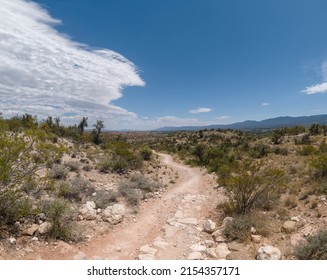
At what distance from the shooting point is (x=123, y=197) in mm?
10867

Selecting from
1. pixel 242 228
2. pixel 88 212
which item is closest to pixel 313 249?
pixel 242 228

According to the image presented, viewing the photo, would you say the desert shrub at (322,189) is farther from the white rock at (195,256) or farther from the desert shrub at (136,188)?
the desert shrub at (136,188)

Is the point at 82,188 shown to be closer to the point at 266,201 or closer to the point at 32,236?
the point at 32,236

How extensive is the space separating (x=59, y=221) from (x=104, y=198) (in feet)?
9.70

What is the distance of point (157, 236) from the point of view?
Result: 7.88 m

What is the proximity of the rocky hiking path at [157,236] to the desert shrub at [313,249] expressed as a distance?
176cm

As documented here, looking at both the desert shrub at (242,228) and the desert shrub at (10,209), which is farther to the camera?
the desert shrub at (242,228)

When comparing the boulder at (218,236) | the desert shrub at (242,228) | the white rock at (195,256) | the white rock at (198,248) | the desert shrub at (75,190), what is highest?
the desert shrub at (75,190)

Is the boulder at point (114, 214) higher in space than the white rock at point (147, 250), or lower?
higher

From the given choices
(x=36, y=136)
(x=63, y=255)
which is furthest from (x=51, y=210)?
(x=36, y=136)

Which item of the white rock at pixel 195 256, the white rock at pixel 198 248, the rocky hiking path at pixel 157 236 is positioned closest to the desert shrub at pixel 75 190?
the rocky hiking path at pixel 157 236

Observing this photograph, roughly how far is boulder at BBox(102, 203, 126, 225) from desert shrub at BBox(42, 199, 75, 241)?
3.98ft

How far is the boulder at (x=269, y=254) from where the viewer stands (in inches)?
225

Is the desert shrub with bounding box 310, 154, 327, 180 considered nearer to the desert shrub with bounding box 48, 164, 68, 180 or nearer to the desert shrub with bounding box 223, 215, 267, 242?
the desert shrub with bounding box 223, 215, 267, 242
